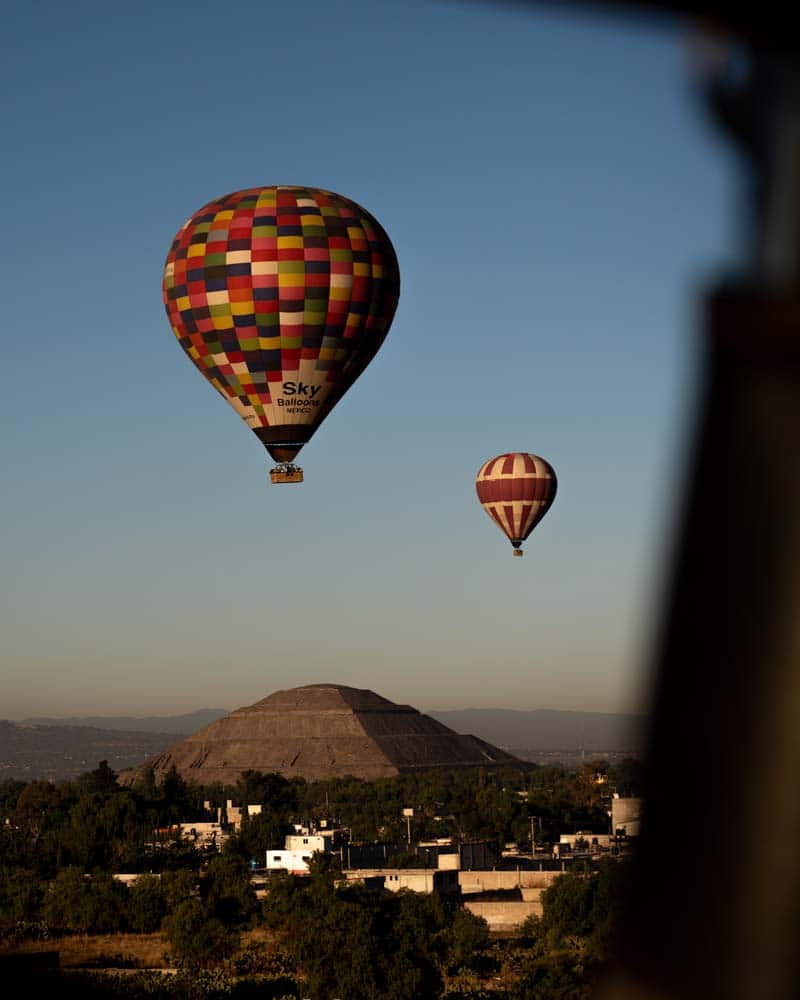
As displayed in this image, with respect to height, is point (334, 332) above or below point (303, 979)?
above

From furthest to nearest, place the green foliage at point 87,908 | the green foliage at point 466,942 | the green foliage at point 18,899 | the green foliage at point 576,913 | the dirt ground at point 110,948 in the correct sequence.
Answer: the green foliage at point 18,899
the green foliage at point 87,908
the dirt ground at point 110,948
the green foliage at point 576,913
the green foliage at point 466,942

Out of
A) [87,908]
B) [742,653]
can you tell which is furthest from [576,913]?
[742,653]

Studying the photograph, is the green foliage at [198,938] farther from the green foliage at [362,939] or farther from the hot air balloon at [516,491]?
the hot air balloon at [516,491]

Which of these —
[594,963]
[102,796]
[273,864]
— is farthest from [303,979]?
[102,796]

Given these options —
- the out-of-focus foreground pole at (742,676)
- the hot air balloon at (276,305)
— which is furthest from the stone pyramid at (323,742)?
the out-of-focus foreground pole at (742,676)

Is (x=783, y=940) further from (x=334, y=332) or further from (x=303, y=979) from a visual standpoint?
(x=303, y=979)

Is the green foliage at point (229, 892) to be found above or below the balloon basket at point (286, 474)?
below
